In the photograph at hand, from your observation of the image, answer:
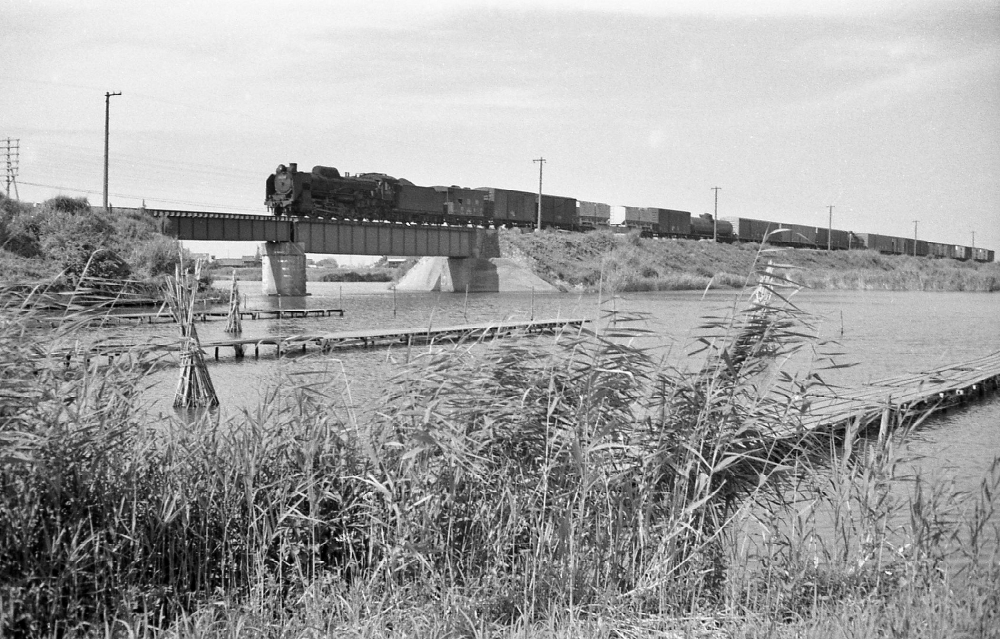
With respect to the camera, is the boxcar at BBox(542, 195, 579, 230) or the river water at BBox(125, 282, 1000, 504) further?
the boxcar at BBox(542, 195, 579, 230)

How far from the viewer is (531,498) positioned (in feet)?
18.2

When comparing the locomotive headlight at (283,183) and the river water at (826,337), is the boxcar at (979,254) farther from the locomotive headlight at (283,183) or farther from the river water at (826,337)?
the locomotive headlight at (283,183)

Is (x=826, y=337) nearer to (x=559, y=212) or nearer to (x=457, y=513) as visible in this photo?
(x=457, y=513)

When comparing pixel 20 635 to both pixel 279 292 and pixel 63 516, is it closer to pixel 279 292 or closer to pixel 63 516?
pixel 63 516

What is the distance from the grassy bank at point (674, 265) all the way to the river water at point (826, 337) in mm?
24299

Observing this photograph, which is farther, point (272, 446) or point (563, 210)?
point (563, 210)

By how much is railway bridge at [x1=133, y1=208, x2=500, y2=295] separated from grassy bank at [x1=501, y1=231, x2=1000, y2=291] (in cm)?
1231

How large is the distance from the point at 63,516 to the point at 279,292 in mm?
61133

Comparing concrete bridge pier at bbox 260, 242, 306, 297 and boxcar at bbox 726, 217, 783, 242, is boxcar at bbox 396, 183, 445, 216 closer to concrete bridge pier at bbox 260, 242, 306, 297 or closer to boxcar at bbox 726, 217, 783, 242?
concrete bridge pier at bbox 260, 242, 306, 297

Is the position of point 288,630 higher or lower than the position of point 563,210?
lower

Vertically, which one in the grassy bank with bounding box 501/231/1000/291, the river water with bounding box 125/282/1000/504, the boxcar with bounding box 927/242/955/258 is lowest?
the river water with bounding box 125/282/1000/504

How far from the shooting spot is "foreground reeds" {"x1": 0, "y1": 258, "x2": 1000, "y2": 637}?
15.4 ft

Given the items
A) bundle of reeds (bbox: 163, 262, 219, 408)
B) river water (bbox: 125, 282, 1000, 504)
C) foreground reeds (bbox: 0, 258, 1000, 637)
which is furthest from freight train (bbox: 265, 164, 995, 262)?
foreground reeds (bbox: 0, 258, 1000, 637)

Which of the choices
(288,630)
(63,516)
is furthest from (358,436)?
(63,516)
